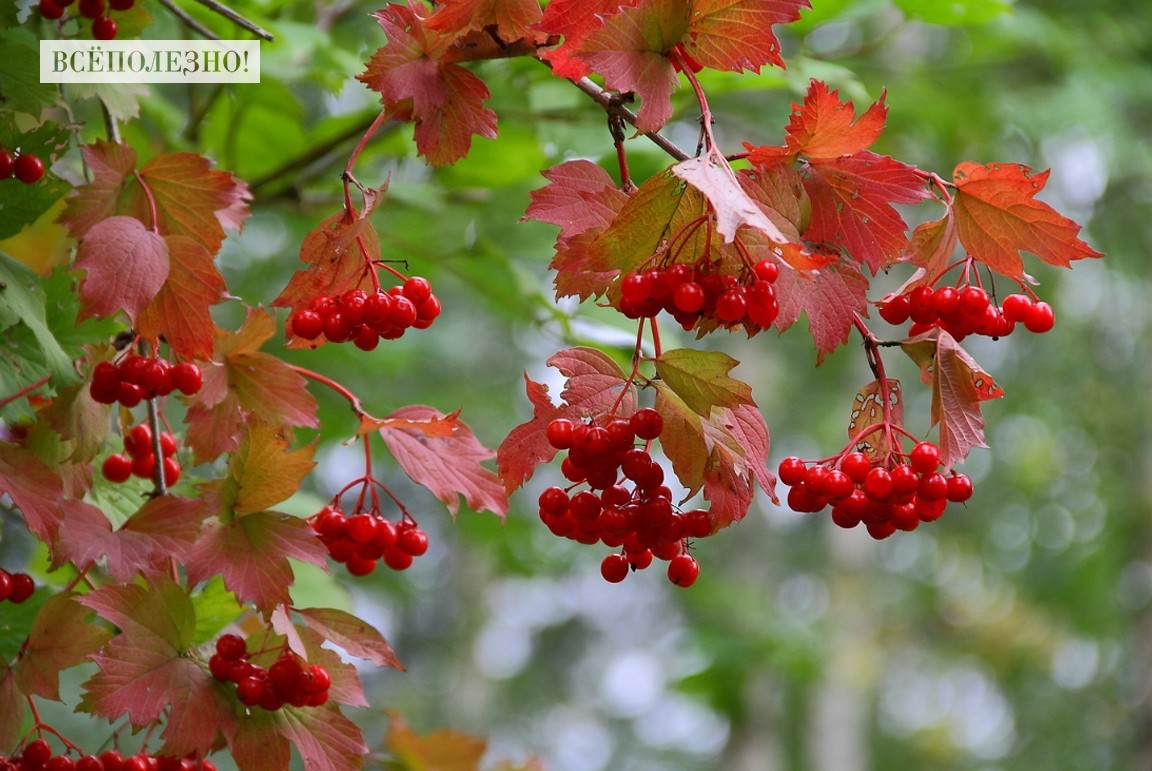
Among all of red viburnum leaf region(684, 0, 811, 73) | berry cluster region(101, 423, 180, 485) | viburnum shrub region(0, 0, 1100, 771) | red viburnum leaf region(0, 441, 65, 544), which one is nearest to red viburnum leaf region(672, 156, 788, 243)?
viburnum shrub region(0, 0, 1100, 771)

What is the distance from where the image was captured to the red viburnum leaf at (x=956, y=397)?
3.68 feet

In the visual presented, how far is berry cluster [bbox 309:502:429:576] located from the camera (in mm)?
1379

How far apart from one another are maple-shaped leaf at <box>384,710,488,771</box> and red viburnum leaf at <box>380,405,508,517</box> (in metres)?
0.86

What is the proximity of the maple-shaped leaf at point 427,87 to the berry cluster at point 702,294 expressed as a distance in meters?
0.31

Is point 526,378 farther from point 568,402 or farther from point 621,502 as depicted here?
point 621,502

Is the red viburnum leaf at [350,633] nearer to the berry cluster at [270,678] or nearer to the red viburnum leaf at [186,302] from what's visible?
the berry cluster at [270,678]

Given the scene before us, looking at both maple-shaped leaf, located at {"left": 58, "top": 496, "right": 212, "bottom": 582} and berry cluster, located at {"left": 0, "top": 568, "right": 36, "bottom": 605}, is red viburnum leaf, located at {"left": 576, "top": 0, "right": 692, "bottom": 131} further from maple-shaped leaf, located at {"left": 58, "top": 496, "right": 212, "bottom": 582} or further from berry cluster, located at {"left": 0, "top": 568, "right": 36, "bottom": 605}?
berry cluster, located at {"left": 0, "top": 568, "right": 36, "bottom": 605}

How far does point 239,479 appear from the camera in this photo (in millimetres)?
1205

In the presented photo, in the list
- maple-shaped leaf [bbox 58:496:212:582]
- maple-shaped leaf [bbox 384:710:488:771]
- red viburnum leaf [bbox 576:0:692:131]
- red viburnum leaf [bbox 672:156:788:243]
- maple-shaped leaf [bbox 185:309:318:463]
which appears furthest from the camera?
maple-shaped leaf [bbox 384:710:488:771]

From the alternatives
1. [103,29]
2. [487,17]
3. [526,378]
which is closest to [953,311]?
[526,378]

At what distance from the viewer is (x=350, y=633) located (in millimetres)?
1265

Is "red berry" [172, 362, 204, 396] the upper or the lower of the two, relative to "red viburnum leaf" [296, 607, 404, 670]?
upper

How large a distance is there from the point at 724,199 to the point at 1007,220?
45cm

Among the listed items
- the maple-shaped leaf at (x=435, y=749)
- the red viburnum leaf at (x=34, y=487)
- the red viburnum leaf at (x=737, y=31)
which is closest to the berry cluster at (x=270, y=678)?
the red viburnum leaf at (x=34, y=487)
